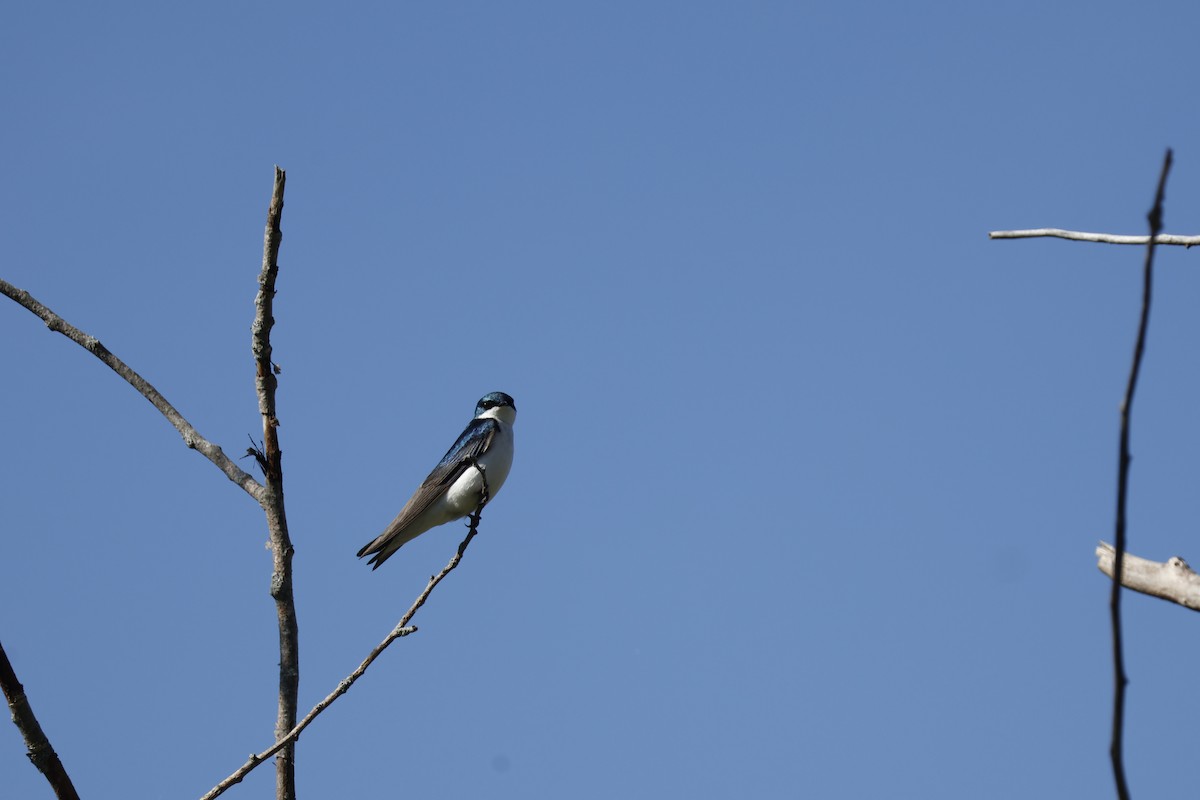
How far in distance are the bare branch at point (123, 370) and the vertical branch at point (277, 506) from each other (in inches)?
7.5

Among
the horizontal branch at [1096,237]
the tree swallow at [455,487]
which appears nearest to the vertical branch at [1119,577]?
the horizontal branch at [1096,237]

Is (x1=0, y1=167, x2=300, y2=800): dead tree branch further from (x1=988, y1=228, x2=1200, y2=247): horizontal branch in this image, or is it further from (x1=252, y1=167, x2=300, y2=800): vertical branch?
(x1=988, y1=228, x2=1200, y2=247): horizontal branch

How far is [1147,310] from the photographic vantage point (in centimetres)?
135

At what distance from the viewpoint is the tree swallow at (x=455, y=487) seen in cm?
918

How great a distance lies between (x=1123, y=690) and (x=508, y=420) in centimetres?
933

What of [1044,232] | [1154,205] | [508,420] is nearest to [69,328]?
[1044,232]

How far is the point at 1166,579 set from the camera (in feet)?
9.71

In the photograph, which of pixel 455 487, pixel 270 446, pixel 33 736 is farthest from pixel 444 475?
pixel 33 736

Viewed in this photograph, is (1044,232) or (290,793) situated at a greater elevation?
(1044,232)

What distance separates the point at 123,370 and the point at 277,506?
0.57 meters

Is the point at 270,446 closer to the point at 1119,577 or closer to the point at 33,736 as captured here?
the point at 33,736

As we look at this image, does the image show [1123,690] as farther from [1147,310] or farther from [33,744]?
[33,744]

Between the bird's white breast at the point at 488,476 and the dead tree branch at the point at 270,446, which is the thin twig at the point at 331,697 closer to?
the dead tree branch at the point at 270,446

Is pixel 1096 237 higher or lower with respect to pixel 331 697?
higher
